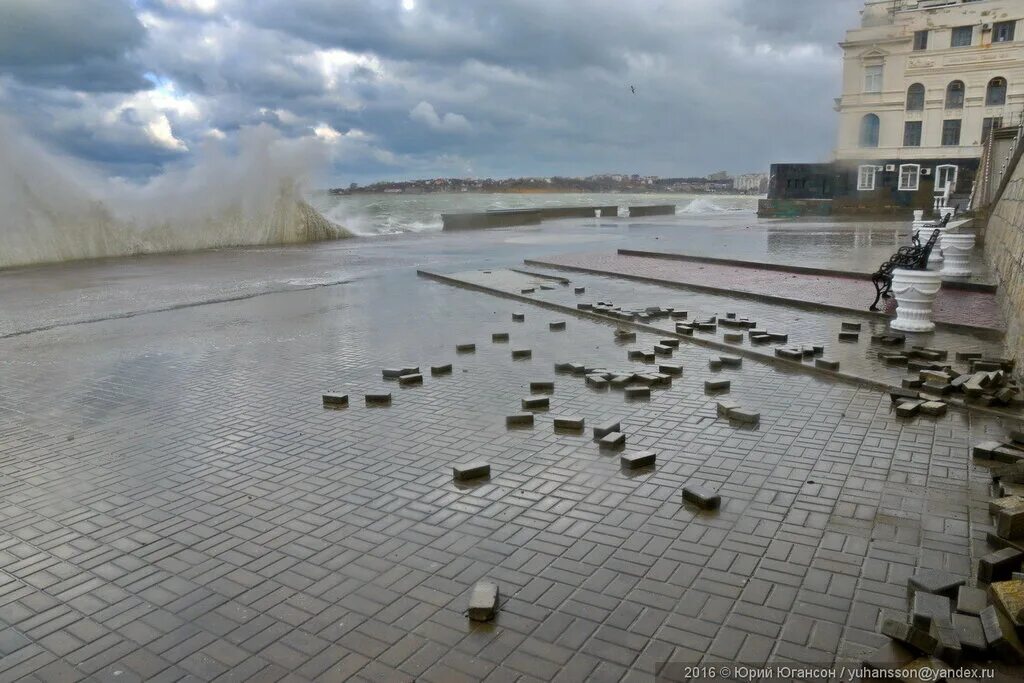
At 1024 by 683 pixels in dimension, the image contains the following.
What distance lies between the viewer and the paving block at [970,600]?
10.7 ft

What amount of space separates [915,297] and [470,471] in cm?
766

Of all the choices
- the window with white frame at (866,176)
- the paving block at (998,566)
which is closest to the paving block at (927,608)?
the paving block at (998,566)

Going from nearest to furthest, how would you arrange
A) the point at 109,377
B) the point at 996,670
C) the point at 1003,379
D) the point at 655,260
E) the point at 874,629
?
the point at 996,670
the point at 874,629
the point at 1003,379
the point at 109,377
the point at 655,260

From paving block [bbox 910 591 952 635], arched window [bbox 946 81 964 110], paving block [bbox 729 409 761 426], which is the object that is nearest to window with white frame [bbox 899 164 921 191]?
arched window [bbox 946 81 964 110]

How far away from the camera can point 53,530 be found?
4.58 meters

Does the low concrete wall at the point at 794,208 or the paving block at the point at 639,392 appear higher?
the low concrete wall at the point at 794,208

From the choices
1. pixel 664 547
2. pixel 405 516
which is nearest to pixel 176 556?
pixel 405 516

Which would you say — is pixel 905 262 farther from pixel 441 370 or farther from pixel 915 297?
pixel 441 370

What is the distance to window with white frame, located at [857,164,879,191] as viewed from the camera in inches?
1793

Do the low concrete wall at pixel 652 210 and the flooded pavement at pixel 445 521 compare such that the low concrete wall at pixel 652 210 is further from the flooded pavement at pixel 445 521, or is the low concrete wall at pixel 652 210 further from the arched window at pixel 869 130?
the flooded pavement at pixel 445 521

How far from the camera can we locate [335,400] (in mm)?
7211

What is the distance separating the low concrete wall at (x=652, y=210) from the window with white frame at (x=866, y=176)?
45.6ft

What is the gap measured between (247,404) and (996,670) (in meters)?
6.67

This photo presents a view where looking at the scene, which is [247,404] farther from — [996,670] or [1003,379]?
[1003,379]
